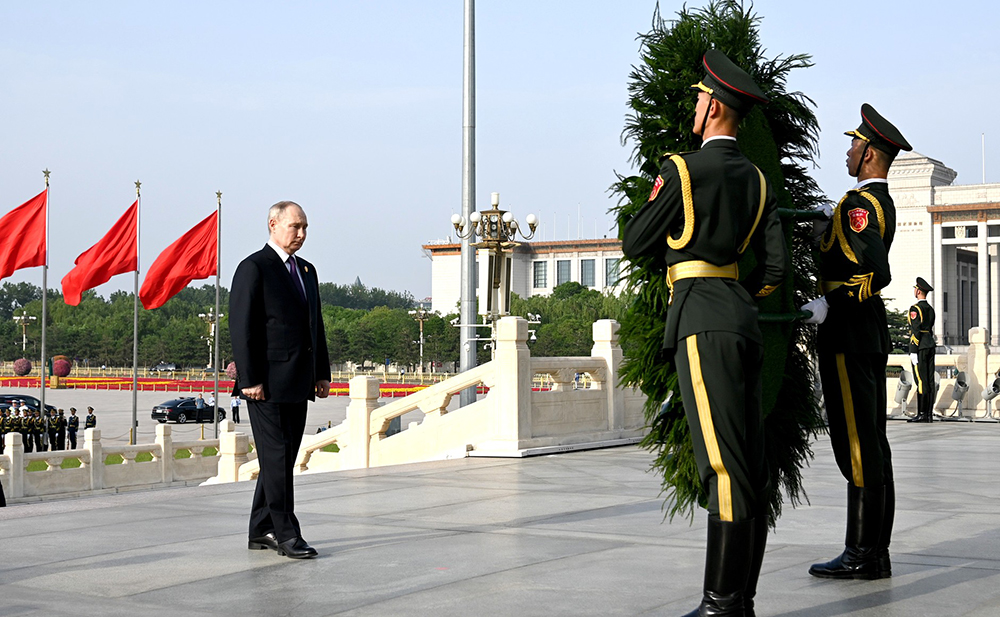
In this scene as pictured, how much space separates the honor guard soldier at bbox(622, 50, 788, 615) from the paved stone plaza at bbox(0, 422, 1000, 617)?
0.51 m

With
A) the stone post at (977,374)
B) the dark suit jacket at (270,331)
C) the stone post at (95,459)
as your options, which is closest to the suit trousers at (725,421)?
the dark suit jacket at (270,331)

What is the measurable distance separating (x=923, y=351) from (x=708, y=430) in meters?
14.7

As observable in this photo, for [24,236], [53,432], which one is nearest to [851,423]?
[24,236]

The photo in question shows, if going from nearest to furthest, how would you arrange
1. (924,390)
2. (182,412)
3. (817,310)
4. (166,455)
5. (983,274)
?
(817,310) < (924,390) < (166,455) < (182,412) < (983,274)

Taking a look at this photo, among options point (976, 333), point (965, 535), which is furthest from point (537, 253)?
point (965, 535)

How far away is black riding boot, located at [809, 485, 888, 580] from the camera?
16.0 ft

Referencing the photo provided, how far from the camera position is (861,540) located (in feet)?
16.1

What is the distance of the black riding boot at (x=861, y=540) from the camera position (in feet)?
16.0

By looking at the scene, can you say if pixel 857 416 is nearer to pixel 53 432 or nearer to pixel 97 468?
pixel 97 468

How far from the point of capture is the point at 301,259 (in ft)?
20.2

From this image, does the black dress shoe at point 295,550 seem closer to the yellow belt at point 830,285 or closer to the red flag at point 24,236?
the yellow belt at point 830,285

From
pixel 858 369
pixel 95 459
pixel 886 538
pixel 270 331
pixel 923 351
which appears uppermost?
pixel 270 331

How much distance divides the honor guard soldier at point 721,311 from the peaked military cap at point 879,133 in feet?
4.36

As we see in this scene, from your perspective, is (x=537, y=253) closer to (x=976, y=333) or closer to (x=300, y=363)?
(x=976, y=333)
